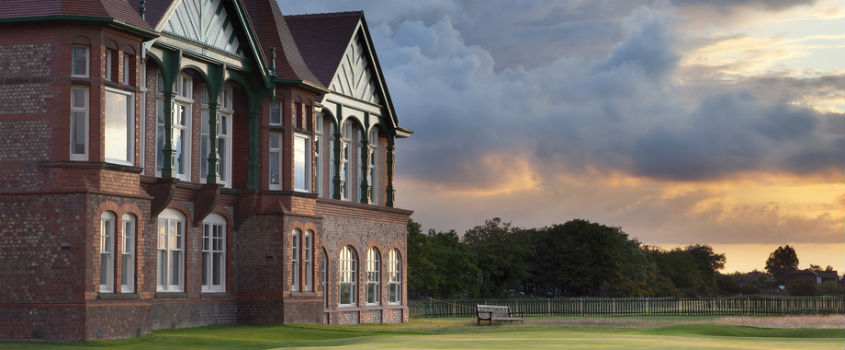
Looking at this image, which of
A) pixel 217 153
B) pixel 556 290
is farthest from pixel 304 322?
pixel 556 290

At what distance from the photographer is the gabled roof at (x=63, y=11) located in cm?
2722

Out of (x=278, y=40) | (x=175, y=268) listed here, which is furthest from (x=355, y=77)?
(x=175, y=268)

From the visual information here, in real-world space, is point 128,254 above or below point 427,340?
above

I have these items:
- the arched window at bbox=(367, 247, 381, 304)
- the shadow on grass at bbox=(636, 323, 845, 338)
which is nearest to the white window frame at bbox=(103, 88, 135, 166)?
the shadow on grass at bbox=(636, 323, 845, 338)

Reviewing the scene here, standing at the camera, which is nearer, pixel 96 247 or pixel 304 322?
pixel 96 247

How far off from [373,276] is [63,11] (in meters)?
23.3

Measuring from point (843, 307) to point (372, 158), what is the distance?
3466 cm

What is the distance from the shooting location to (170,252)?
33625 mm

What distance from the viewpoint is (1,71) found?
28.0 m

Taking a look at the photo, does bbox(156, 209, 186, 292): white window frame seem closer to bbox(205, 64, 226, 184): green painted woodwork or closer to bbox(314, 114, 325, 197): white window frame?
bbox(205, 64, 226, 184): green painted woodwork

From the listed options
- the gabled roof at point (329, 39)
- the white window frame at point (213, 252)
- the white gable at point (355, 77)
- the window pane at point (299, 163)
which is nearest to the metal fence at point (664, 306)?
the white gable at point (355, 77)

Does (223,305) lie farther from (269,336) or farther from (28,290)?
(28,290)

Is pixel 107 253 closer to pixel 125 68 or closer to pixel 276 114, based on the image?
pixel 125 68

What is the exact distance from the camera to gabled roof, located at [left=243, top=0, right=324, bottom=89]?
38.0 m
